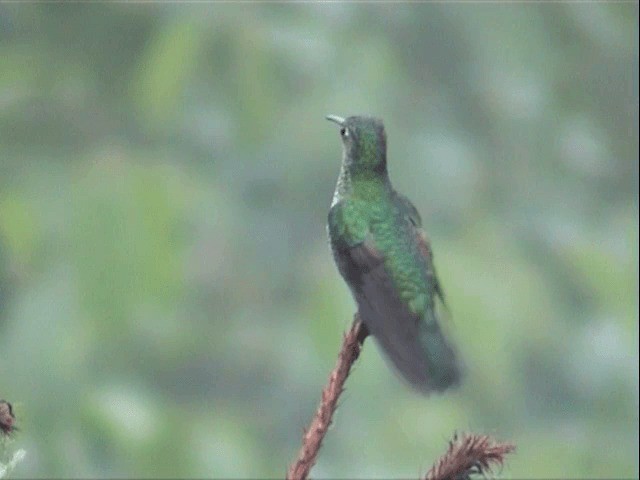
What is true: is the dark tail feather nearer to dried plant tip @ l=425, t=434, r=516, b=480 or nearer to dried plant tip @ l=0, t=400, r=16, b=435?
dried plant tip @ l=425, t=434, r=516, b=480

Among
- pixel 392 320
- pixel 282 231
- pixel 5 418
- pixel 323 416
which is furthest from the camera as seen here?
pixel 282 231

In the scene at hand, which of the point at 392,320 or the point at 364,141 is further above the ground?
the point at 364,141

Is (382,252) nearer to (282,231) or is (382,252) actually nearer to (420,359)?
(420,359)

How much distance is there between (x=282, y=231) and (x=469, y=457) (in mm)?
923

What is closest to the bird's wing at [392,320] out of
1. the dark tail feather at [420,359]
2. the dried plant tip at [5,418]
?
the dark tail feather at [420,359]

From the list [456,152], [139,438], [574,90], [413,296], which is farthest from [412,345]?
[574,90]

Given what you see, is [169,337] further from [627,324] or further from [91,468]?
[627,324]

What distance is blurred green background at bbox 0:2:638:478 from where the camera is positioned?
138cm

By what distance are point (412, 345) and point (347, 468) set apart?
821 mm

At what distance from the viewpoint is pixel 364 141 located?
79 centimetres

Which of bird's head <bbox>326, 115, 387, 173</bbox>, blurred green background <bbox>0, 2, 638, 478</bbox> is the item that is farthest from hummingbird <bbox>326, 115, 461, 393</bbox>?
blurred green background <bbox>0, 2, 638, 478</bbox>

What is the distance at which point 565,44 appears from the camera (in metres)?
1.63

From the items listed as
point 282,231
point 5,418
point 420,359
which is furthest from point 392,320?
point 282,231

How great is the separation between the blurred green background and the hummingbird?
1.88 ft
